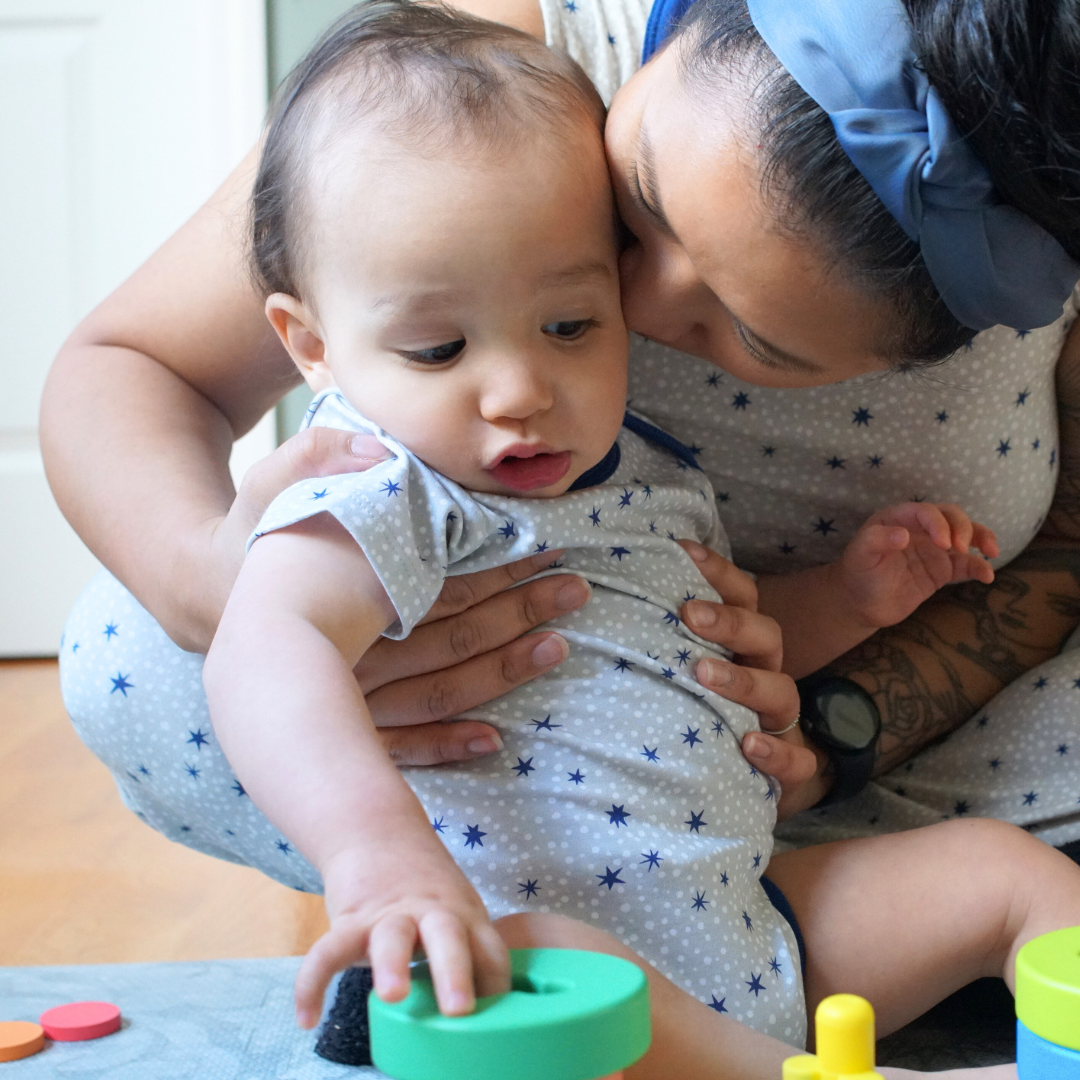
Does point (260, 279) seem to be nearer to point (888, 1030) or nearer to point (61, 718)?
point (888, 1030)

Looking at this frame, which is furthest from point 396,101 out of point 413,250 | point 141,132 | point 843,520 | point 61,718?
point 141,132

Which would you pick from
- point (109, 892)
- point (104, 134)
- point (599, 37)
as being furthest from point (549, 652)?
point (104, 134)

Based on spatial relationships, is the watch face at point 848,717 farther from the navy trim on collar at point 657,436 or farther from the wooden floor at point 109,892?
the wooden floor at point 109,892

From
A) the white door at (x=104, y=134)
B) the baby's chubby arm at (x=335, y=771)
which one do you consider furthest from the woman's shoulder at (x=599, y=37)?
the white door at (x=104, y=134)

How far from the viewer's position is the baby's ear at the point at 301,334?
31.3 inches

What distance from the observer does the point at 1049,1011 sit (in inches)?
18.0

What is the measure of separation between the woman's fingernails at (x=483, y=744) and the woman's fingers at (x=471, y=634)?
1.0 inches

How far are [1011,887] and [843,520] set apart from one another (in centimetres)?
32

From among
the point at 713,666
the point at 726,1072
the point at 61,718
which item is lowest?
the point at 61,718

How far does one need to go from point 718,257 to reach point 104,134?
209cm

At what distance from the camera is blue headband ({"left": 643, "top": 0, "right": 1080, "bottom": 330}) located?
0.60m

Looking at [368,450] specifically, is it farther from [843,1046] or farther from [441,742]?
[843,1046]

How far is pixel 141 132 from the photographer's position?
2426 millimetres

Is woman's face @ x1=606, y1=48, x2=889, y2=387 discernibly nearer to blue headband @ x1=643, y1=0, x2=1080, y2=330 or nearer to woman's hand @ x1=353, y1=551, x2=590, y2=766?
blue headband @ x1=643, y1=0, x2=1080, y2=330
